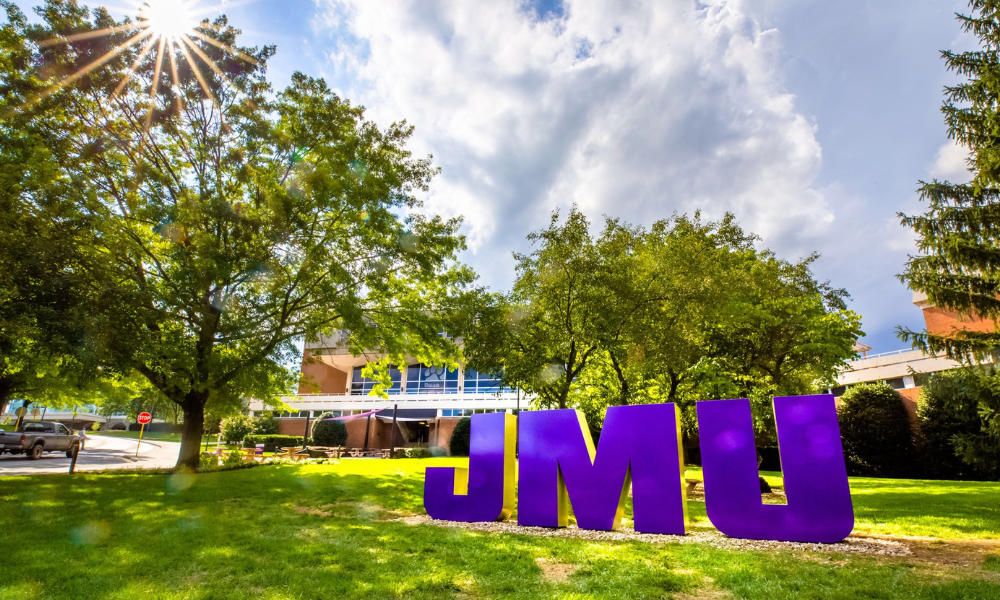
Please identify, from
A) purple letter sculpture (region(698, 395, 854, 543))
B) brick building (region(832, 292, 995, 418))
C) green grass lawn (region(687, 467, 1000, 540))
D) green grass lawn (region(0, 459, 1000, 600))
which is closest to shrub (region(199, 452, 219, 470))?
green grass lawn (region(0, 459, 1000, 600))

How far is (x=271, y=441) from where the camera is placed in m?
37.7

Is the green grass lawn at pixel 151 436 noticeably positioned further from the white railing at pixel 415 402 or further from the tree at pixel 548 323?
the tree at pixel 548 323

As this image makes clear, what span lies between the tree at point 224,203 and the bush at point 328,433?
19.6 metres

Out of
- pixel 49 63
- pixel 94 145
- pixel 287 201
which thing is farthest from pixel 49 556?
pixel 49 63

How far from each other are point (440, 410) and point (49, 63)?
1334 inches

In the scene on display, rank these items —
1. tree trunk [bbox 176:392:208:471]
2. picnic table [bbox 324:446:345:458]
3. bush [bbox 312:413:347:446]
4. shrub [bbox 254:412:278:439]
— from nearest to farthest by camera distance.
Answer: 1. tree trunk [bbox 176:392:208:471]
2. picnic table [bbox 324:446:345:458]
3. bush [bbox 312:413:347:446]
4. shrub [bbox 254:412:278:439]

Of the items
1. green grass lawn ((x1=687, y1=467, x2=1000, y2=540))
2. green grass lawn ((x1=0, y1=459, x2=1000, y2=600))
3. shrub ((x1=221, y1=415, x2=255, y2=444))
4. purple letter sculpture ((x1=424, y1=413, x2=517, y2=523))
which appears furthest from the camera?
shrub ((x1=221, y1=415, x2=255, y2=444))

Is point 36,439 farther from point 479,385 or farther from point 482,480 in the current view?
point 479,385

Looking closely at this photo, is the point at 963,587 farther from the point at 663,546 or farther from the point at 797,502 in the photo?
the point at 663,546

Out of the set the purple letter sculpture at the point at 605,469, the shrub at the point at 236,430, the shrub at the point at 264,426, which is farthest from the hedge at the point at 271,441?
the purple letter sculpture at the point at 605,469

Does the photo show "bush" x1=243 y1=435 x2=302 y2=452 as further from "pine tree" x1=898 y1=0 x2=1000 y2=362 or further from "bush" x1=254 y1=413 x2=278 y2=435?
"pine tree" x1=898 y1=0 x2=1000 y2=362

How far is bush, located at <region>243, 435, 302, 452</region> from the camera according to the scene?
3753 centimetres

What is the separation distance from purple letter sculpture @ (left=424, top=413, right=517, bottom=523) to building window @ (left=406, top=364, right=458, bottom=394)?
3473cm

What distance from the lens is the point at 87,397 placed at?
21.8m
